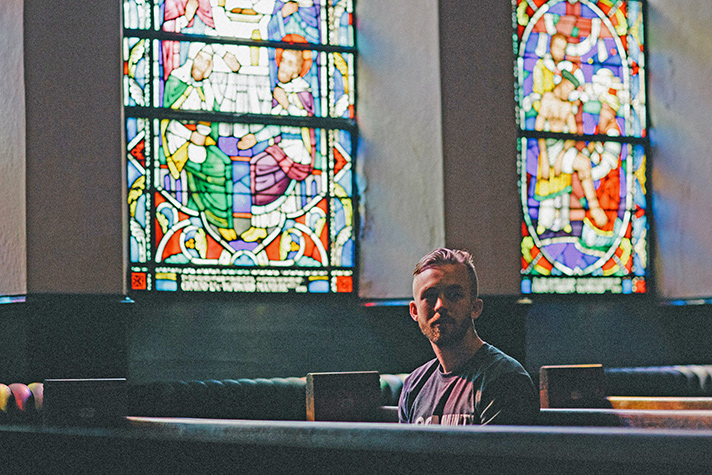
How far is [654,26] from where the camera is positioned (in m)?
6.79

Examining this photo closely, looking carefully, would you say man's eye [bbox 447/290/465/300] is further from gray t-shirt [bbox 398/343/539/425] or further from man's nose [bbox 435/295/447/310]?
gray t-shirt [bbox 398/343/539/425]

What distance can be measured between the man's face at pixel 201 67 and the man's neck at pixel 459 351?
3.71m

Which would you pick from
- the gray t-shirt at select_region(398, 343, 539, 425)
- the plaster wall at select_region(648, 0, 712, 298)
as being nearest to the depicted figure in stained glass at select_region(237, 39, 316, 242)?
the plaster wall at select_region(648, 0, 712, 298)

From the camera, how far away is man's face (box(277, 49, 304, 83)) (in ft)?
19.8

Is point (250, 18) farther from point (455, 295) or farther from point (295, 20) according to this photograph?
point (455, 295)

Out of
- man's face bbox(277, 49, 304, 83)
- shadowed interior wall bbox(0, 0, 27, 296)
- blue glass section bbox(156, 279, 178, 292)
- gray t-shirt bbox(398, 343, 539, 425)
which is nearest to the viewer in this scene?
gray t-shirt bbox(398, 343, 539, 425)

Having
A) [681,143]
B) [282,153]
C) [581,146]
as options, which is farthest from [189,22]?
[681,143]

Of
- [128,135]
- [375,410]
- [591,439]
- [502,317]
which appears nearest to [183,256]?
[128,135]

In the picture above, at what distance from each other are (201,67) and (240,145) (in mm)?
556

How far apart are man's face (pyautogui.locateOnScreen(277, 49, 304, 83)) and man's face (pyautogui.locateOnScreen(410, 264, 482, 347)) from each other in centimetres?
361

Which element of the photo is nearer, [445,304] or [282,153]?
[445,304]

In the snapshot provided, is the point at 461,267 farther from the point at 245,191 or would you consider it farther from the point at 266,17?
the point at 266,17

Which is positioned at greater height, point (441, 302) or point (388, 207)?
point (388, 207)

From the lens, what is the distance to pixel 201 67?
5906 mm
